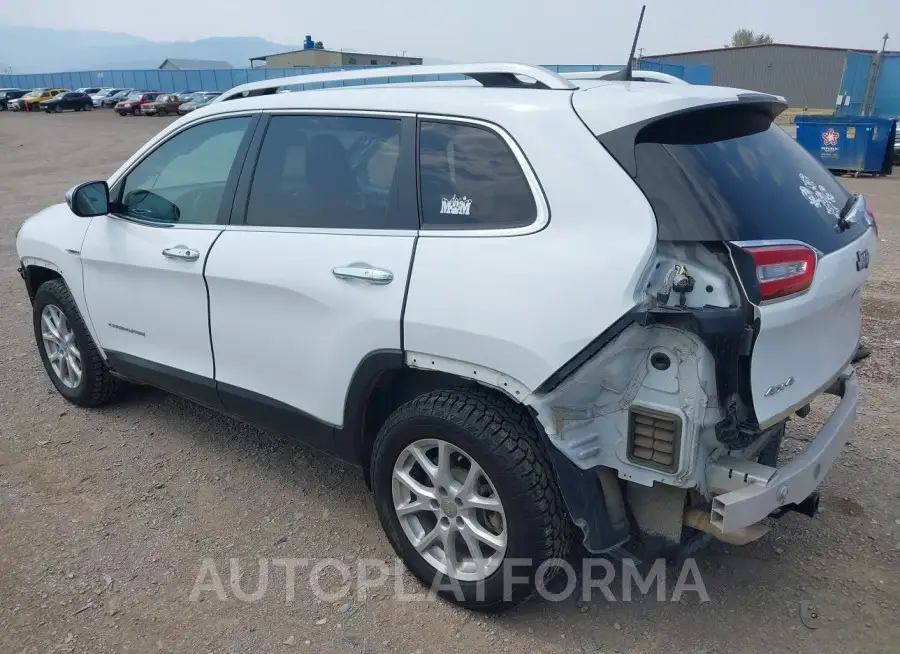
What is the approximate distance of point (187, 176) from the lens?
148 inches

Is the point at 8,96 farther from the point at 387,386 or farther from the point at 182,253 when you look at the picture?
the point at 387,386

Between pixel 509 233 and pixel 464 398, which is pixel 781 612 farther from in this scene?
pixel 509 233

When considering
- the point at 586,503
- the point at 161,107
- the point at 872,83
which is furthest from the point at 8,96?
the point at 586,503

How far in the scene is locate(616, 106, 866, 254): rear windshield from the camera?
2.24 m

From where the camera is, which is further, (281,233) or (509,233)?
(281,233)

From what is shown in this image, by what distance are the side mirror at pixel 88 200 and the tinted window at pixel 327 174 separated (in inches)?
43.6

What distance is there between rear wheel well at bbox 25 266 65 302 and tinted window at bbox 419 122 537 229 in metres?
2.99

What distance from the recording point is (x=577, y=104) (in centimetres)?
248

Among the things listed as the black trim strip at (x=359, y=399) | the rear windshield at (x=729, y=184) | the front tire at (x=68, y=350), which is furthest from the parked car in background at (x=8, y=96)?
the rear windshield at (x=729, y=184)

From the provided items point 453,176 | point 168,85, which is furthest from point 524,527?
point 168,85

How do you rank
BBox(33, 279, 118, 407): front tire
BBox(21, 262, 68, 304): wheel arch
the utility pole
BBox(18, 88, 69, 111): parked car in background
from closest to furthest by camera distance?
BBox(33, 279, 118, 407): front tire, BBox(21, 262, 68, 304): wheel arch, the utility pole, BBox(18, 88, 69, 111): parked car in background

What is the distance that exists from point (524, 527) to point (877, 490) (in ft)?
6.88

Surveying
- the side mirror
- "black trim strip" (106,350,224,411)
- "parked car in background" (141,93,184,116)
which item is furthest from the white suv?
"parked car in background" (141,93,184,116)

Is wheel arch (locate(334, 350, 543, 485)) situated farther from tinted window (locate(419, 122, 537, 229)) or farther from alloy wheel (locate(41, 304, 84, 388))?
alloy wheel (locate(41, 304, 84, 388))
